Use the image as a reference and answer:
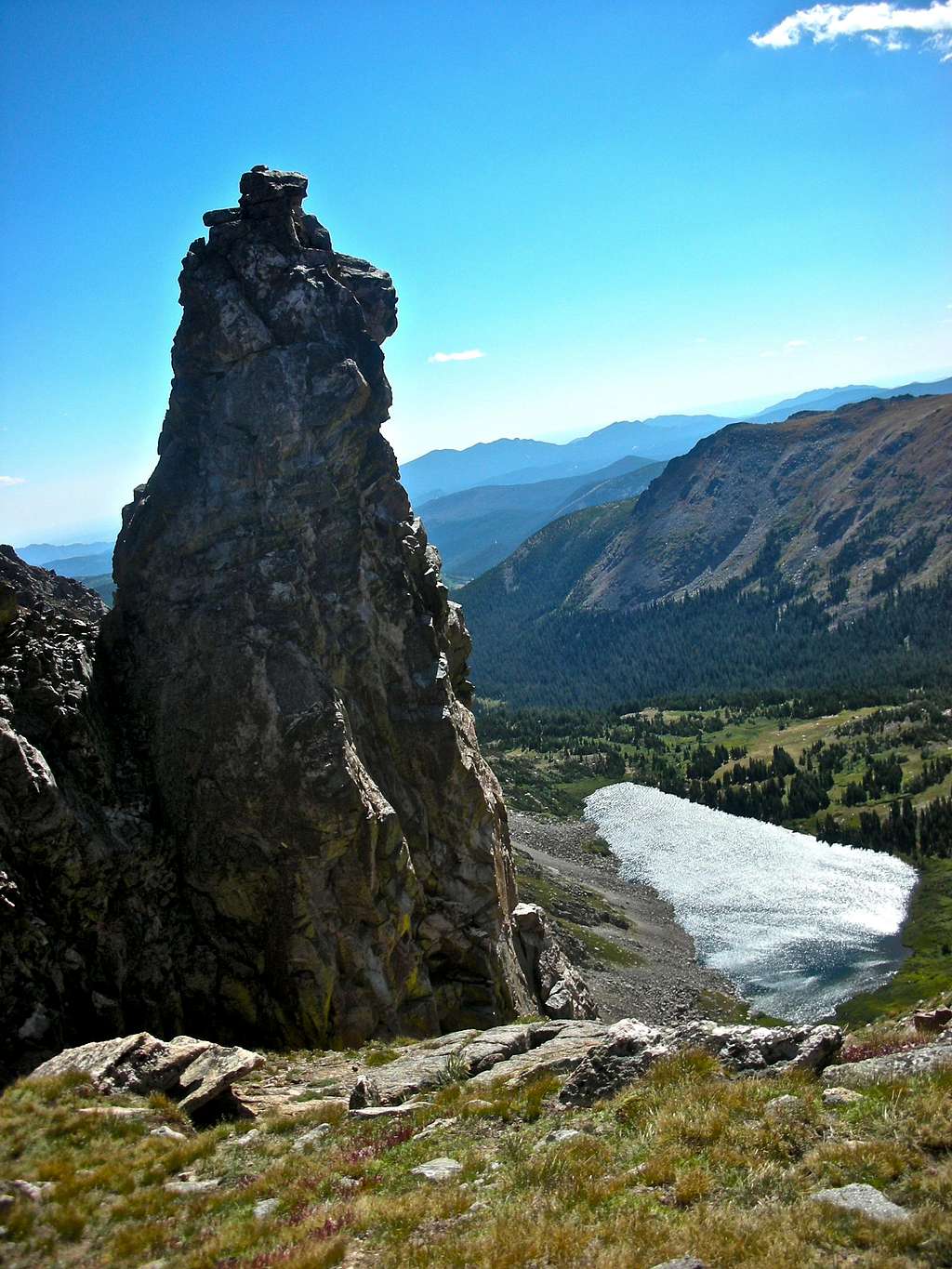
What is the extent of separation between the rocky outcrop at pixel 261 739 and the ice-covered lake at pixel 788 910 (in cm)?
8319

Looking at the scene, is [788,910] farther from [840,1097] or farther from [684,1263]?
[684,1263]

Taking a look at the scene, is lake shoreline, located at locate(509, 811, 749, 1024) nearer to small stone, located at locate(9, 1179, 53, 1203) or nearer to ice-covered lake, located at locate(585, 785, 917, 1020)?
ice-covered lake, located at locate(585, 785, 917, 1020)

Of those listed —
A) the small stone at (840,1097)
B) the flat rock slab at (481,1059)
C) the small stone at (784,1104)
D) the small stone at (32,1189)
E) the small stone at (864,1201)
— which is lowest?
the flat rock slab at (481,1059)

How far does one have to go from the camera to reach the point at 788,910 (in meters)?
154

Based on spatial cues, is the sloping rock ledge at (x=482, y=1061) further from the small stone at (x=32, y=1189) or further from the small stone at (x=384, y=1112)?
the small stone at (x=32, y=1189)

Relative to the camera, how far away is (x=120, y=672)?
43281 millimetres

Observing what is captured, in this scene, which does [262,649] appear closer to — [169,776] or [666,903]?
[169,776]

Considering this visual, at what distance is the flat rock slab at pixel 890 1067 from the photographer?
59.9ft

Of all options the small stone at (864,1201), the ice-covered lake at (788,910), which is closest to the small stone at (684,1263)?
the small stone at (864,1201)

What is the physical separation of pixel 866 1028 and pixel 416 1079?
1490 cm

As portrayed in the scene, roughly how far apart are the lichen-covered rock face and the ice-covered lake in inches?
3524

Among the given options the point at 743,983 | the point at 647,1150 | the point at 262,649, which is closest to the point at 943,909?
the point at 743,983

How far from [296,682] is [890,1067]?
3171 cm

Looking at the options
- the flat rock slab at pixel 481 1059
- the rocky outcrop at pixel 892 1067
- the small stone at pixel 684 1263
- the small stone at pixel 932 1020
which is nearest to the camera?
the small stone at pixel 684 1263
